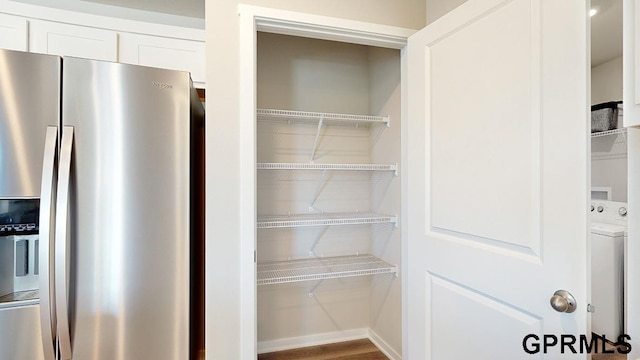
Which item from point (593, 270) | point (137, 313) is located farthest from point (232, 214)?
point (593, 270)

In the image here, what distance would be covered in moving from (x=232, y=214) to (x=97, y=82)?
0.77 m

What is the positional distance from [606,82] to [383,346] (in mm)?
2055

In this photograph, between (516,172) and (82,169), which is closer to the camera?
(516,172)

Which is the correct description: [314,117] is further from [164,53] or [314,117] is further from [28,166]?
[28,166]

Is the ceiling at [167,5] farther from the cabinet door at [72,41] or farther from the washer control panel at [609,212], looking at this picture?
the washer control panel at [609,212]

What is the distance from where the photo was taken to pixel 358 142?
8.11ft

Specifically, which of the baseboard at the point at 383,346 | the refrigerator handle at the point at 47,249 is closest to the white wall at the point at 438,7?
the refrigerator handle at the point at 47,249

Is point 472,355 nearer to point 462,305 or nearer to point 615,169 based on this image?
point 462,305

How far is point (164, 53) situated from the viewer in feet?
6.10

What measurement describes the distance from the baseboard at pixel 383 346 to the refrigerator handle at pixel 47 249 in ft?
6.19

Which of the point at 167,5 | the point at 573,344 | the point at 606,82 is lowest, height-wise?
the point at 573,344

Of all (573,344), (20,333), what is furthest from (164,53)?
(573,344)

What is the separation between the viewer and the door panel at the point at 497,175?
37.2 inches

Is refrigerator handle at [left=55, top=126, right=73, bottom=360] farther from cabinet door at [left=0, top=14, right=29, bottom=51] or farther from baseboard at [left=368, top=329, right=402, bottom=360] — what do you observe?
baseboard at [left=368, top=329, right=402, bottom=360]
